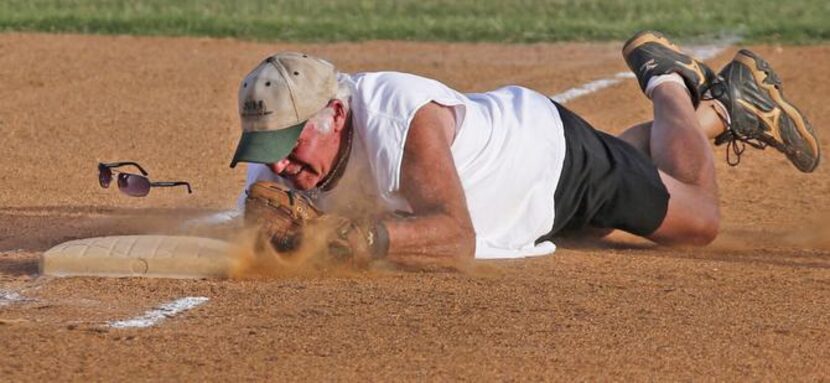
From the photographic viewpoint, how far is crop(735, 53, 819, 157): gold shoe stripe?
21.5 ft

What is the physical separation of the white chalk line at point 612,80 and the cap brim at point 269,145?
4.61 meters

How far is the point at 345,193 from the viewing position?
521cm

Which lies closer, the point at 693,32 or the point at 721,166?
the point at 721,166

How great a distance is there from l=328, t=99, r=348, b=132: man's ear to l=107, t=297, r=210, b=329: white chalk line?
0.67 metres

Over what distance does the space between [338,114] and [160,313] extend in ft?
2.76

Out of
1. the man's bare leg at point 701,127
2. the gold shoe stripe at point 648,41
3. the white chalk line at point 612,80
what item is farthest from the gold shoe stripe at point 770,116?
the white chalk line at point 612,80

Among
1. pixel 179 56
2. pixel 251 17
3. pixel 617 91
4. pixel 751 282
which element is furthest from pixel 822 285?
pixel 251 17

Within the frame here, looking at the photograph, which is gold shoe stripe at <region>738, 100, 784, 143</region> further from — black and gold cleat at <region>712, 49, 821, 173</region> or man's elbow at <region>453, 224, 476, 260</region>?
man's elbow at <region>453, 224, 476, 260</region>

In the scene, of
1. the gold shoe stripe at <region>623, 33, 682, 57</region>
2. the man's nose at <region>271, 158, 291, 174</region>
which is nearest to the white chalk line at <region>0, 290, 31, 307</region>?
the man's nose at <region>271, 158, 291, 174</region>

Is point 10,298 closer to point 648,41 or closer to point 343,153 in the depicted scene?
point 343,153

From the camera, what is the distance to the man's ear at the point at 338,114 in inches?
199

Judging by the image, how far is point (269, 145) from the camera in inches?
194

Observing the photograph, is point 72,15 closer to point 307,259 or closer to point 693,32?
point 693,32

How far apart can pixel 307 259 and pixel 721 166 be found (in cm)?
359
